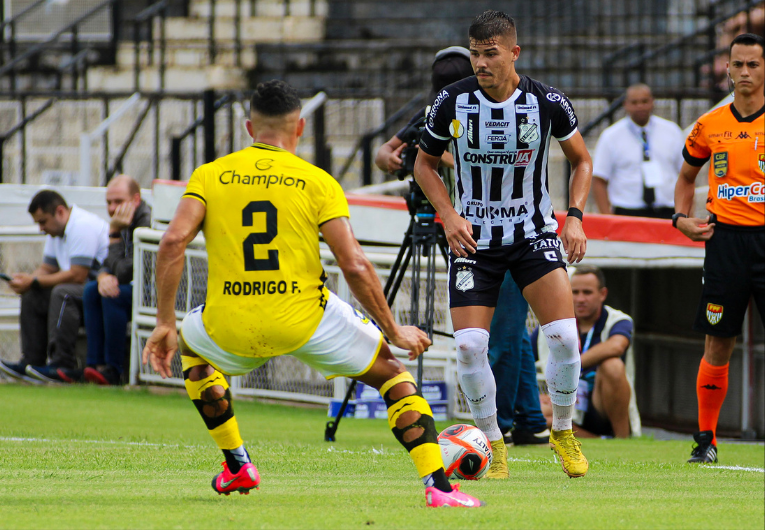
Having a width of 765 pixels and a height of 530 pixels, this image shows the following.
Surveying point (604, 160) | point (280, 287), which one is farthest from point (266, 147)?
point (604, 160)

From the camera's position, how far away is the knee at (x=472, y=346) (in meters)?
5.54

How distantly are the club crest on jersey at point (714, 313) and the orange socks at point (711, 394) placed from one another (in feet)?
1.20

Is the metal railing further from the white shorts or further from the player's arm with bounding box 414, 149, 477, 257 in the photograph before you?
the white shorts

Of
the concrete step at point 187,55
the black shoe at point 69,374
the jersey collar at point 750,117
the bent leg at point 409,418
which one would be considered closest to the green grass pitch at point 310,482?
the bent leg at point 409,418

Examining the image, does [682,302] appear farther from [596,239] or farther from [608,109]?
[608,109]

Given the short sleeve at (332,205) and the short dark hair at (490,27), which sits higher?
the short dark hair at (490,27)

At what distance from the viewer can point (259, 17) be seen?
877 inches

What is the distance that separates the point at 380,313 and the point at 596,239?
224 inches

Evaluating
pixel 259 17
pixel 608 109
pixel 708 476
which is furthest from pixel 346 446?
pixel 259 17

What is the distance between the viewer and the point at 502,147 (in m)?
5.50

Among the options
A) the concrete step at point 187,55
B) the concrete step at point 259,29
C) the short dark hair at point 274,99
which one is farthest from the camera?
the concrete step at point 259,29

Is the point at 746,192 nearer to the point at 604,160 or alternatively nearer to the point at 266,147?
the point at 266,147

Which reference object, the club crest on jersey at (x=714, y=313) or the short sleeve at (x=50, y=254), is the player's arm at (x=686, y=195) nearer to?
the club crest on jersey at (x=714, y=313)

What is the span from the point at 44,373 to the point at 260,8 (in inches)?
525
